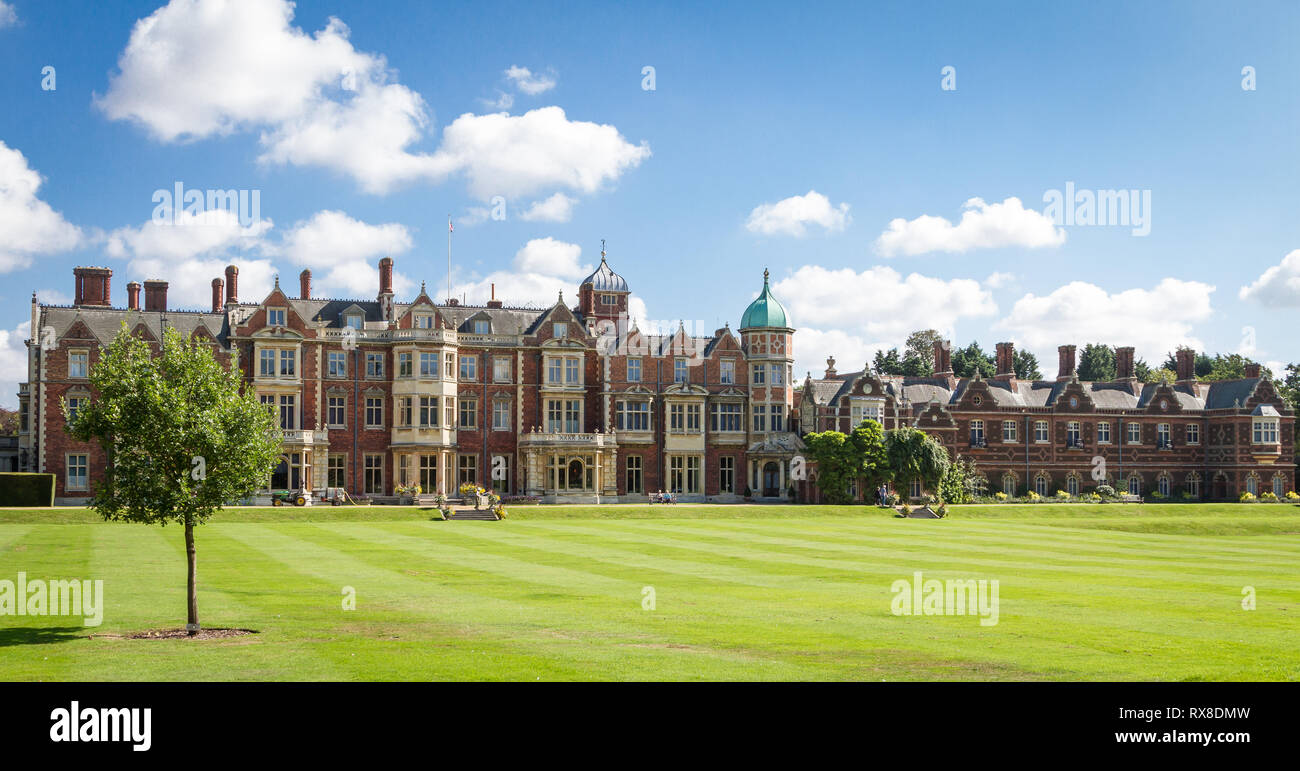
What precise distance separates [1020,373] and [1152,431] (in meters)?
Result: 35.8

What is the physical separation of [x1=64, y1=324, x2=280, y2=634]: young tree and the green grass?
79.4 inches

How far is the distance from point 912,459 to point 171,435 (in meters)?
48.9

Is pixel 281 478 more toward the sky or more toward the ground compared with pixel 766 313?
more toward the ground

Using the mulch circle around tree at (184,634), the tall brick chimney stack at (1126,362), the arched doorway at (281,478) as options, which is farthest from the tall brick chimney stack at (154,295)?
the tall brick chimney stack at (1126,362)

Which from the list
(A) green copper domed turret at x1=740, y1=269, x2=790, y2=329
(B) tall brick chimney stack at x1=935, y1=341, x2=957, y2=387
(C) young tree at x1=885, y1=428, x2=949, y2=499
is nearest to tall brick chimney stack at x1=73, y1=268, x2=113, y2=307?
(A) green copper domed turret at x1=740, y1=269, x2=790, y2=329

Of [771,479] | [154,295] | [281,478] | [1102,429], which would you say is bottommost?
[771,479]

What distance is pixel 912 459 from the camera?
60531 millimetres

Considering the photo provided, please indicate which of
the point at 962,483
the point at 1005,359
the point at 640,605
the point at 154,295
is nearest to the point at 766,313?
the point at 962,483

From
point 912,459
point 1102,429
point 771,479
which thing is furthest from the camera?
point 1102,429

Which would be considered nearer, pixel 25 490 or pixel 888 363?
pixel 25 490

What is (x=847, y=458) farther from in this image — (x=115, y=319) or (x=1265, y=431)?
(x=115, y=319)
